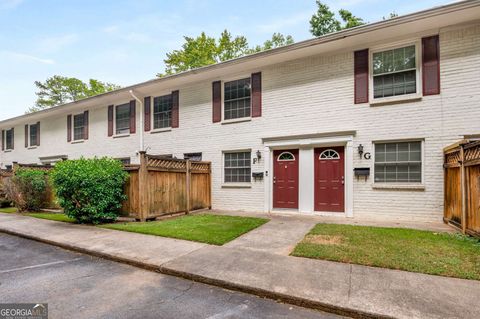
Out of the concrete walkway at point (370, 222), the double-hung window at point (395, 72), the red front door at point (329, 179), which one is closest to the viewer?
the concrete walkway at point (370, 222)

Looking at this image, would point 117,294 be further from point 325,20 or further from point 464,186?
point 325,20

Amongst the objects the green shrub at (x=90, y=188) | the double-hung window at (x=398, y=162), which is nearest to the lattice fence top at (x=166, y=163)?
the green shrub at (x=90, y=188)

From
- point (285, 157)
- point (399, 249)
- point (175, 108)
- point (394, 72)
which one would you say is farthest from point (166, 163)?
point (394, 72)

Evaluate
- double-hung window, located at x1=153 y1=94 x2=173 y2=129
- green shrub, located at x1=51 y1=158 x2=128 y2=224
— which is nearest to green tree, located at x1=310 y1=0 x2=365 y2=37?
double-hung window, located at x1=153 y1=94 x2=173 y2=129

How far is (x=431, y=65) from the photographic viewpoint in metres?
7.43

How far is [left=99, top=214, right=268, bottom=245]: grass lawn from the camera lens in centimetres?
585

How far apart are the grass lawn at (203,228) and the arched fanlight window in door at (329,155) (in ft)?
10.4

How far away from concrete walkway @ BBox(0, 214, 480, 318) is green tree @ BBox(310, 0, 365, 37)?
20.5 meters

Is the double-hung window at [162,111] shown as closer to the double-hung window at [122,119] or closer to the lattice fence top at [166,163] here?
the double-hung window at [122,119]

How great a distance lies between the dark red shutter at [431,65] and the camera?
24.2 ft

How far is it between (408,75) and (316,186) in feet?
14.9

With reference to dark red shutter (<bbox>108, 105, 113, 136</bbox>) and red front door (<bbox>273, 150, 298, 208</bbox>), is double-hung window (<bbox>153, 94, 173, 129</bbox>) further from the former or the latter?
red front door (<bbox>273, 150, 298, 208</bbox>)

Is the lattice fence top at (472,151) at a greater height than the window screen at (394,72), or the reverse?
the window screen at (394,72)

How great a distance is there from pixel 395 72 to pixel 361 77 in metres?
0.98
